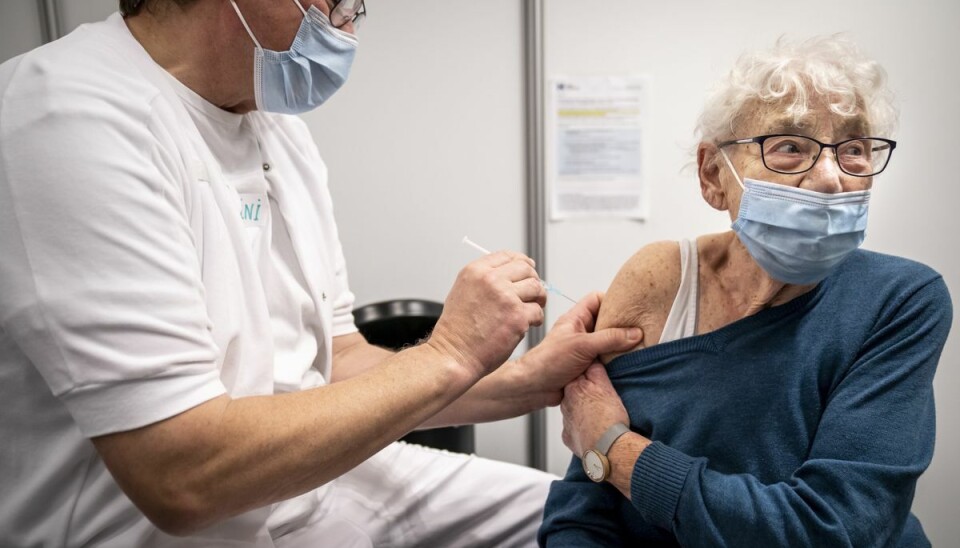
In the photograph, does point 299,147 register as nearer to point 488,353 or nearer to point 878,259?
point 488,353

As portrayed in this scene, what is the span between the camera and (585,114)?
2.33 m

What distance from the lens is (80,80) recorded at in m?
0.89

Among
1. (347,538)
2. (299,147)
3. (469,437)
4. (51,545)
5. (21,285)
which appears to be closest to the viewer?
(21,285)

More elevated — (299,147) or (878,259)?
(299,147)

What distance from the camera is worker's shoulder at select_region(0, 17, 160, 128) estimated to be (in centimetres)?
85

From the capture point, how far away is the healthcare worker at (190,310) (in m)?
0.81

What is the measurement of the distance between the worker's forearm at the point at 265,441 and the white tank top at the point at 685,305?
441mm

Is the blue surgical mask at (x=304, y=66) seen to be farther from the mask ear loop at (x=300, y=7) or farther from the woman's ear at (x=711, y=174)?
the woman's ear at (x=711, y=174)

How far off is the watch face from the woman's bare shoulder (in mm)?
247

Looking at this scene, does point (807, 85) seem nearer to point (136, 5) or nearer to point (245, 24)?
point (245, 24)

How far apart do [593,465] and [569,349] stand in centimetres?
25

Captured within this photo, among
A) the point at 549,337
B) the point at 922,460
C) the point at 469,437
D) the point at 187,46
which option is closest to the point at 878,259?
the point at 922,460

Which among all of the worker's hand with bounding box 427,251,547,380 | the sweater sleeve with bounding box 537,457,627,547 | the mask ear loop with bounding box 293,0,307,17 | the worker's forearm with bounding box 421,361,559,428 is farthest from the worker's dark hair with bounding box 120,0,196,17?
the sweater sleeve with bounding box 537,457,627,547

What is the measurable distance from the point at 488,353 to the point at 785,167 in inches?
22.5
